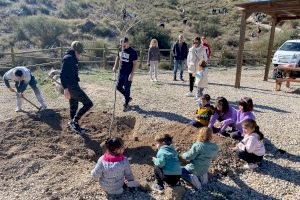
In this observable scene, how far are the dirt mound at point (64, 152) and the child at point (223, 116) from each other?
33cm

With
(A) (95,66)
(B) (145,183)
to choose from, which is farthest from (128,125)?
(A) (95,66)

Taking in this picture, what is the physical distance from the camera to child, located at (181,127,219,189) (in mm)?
5270

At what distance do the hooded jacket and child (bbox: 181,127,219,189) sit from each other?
258 cm

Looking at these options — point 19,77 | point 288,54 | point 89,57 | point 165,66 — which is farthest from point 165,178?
point 89,57

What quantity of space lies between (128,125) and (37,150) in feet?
6.76

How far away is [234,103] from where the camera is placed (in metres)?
10.2

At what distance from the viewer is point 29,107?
8969mm

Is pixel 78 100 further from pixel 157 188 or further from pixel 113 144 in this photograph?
pixel 157 188

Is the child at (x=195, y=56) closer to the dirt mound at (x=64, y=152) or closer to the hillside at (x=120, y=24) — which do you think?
the dirt mound at (x=64, y=152)

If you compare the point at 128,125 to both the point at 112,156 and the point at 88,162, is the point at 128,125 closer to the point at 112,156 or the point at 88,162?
the point at 88,162

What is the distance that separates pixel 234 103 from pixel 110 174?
5952 mm

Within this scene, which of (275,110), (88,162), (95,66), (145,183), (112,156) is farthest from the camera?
(95,66)

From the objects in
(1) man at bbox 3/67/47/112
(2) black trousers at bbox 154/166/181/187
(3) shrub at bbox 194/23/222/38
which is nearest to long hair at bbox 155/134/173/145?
(2) black trousers at bbox 154/166/181/187

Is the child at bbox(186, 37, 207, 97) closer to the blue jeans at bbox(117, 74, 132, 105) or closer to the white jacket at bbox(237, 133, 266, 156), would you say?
the blue jeans at bbox(117, 74, 132, 105)
